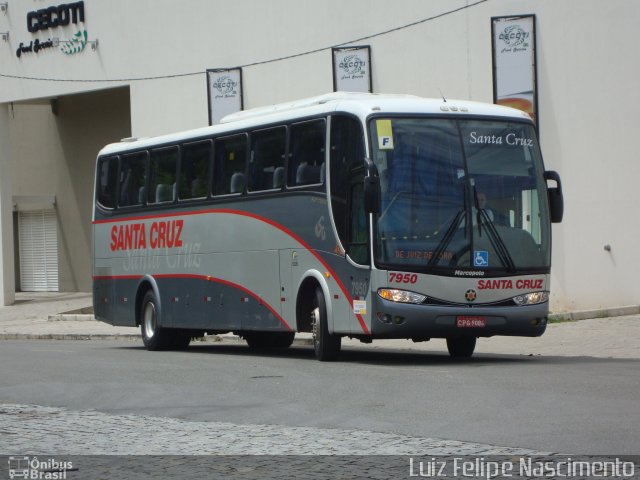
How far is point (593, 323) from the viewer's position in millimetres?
23344

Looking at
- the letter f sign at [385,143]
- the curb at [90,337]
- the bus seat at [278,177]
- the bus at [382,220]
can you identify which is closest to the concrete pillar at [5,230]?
the curb at [90,337]

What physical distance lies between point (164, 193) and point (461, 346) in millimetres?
6061

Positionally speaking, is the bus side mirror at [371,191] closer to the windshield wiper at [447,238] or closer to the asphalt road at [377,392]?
the windshield wiper at [447,238]

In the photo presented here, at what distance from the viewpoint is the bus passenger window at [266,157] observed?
18150 millimetres

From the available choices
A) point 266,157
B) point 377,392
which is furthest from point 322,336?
point 377,392

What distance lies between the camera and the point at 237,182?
19.2 m

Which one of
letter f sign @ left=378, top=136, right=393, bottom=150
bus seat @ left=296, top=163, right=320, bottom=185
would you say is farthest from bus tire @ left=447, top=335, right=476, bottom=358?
letter f sign @ left=378, top=136, right=393, bottom=150

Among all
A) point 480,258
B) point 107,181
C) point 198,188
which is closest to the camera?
point 480,258

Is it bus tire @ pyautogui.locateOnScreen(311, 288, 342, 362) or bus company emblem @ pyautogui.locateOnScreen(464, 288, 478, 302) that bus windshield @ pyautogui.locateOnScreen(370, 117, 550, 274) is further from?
bus tire @ pyautogui.locateOnScreen(311, 288, 342, 362)

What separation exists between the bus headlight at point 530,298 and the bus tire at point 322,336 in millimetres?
2427

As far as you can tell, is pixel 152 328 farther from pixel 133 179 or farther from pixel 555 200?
pixel 555 200

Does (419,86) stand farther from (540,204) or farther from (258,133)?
(540,204)

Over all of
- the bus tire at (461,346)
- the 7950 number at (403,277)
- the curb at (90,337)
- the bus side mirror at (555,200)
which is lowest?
the curb at (90,337)

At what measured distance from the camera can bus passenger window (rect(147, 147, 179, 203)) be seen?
21.1 meters
